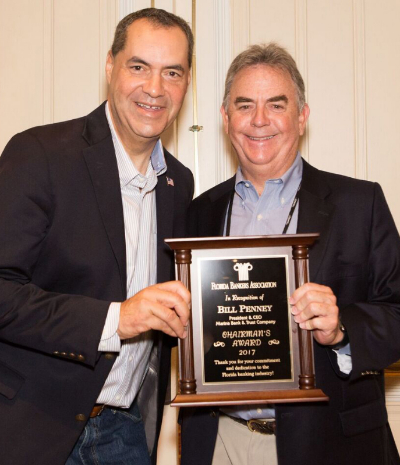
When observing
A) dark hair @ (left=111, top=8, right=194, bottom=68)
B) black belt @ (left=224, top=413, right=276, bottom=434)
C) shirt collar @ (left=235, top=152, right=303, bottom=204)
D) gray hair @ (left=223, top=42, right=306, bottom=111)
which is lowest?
black belt @ (left=224, top=413, right=276, bottom=434)

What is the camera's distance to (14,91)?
3926 millimetres

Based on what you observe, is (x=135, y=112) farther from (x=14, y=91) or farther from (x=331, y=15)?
(x=331, y=15)

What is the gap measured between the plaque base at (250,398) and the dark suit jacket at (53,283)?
1.19 feet

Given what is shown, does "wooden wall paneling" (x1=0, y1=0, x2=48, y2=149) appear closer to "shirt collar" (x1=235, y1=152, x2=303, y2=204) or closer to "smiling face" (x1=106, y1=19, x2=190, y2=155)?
"smiling face" (x1=106, y1=19, x2=190, y2=155)

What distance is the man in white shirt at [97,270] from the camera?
7.45 feet

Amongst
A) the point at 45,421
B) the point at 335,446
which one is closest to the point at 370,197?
the point at 335,446

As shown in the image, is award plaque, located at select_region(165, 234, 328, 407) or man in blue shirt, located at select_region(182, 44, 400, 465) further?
A: man in blue shirt, located at select_region(182, 44, 400, 465)

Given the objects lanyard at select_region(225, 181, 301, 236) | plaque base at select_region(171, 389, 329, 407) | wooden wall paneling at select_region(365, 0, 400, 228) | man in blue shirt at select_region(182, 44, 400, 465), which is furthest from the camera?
wooden wall paneling at select_region(365, 0, 400, 228)

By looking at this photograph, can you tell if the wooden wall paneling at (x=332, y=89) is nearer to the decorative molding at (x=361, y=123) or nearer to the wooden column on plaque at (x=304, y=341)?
the decorative molding at (x=361, y=123)

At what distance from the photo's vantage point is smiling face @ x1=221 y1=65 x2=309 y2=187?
276 cm

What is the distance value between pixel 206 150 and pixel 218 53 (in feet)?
1.96

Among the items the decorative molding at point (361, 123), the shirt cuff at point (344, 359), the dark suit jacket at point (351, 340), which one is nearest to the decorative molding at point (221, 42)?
the decorative molding at point (361, 123)

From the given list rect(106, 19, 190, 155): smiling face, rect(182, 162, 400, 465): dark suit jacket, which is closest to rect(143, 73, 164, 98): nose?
rect(106, 19, 190, 155): smiling face

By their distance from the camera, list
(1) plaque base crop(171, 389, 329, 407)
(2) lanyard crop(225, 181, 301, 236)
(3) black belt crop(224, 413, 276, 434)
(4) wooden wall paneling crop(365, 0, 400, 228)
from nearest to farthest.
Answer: (1) plaque base crop(171, 389, 329, 407), (3) black belt crop(224, 413, 276, 434), (2) lanyard crop(225, 181, 301, 236), (4) wooden wall paneling crop(365, 0, 400, 228)
